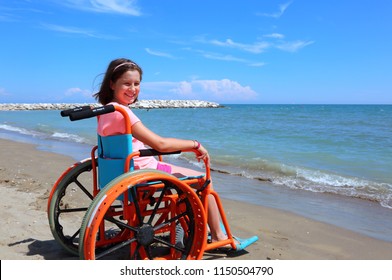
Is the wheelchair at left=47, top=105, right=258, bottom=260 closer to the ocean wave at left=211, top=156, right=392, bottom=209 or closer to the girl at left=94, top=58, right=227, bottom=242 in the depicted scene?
the girl at left=94, top=58, right=227, bottom=242

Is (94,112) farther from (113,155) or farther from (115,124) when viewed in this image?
(113,155)

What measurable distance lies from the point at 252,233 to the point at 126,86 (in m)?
2.01

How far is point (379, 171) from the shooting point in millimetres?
7832

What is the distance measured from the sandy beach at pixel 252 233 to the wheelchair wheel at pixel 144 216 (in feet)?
1.29

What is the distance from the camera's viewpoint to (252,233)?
12.2ft

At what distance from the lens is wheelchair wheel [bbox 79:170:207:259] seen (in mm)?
2094

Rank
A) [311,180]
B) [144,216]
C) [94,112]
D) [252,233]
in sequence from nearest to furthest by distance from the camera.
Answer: [94,112], [144,216], [252,233], [311,180]

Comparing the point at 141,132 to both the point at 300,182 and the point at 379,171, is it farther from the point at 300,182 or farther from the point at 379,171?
the point at 379,171

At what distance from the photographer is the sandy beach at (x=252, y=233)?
2995 millimetres

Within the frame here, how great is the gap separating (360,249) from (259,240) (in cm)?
96

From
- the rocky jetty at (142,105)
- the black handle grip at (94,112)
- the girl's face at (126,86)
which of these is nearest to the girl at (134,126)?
the girl's face at (126,86)

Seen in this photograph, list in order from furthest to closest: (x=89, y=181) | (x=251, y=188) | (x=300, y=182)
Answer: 1. (x=300, y=182)
2. (x=251, y=188)
3. (x=89, y=181)

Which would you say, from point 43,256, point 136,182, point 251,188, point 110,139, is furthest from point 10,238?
point 251,188

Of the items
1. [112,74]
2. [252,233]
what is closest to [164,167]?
[112,74]
